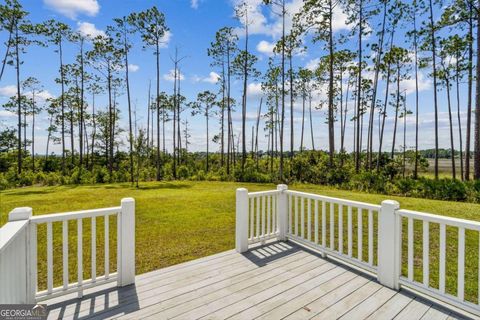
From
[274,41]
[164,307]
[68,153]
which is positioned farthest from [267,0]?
[68,153]

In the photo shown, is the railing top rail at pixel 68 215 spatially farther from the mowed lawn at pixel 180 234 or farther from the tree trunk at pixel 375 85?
the tree trunk at pixel 375 85

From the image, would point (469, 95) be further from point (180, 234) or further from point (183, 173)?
point (183, 173)

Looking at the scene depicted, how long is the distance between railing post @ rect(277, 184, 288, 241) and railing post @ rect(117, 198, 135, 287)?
2386 millimetres

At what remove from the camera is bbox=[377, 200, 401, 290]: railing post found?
2646 mm

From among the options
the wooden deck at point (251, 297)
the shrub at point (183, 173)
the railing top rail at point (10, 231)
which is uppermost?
the railing top rail at point (10, 231)

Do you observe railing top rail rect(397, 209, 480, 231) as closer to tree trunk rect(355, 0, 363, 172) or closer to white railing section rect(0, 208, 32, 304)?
white railing section rect(0, 208, 32, 304)

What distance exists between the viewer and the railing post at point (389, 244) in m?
2.65

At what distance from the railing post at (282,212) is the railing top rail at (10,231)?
329 cm

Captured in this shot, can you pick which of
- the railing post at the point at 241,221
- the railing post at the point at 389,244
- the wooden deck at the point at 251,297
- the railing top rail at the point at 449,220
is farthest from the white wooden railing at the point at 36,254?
the railing top rail at the point at 449,220

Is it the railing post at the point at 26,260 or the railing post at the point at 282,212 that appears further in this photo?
the railing post at the point at 282,212

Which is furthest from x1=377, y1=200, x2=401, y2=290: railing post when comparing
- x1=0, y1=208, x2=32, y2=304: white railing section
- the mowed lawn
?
x1=0, y1=208, x2=32, y2=304: white railing section

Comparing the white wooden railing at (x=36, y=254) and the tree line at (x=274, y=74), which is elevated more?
the tree line at (x=274, y=74)

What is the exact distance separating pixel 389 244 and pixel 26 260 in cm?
360

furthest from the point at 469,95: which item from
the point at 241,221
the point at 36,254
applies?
the point at 36,254
